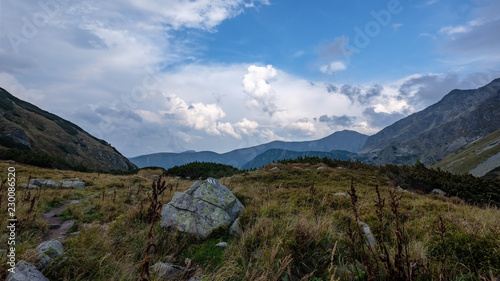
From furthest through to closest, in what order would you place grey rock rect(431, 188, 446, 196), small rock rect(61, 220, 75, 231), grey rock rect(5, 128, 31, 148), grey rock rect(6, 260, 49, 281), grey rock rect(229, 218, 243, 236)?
grey rock rect(5, 128, 31, 148)
grey rock rect(431, 188, 446, 196)
small rock rect(61, 220, 75, 231)
grey rock rect(229, 218, 243, 236)
grey rock rect(6, 260, 49, 281)

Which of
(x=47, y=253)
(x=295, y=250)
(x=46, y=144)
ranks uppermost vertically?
(x=46, y=144)

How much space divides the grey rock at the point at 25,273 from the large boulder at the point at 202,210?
320 cm

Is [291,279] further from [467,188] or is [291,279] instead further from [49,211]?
[467,188]

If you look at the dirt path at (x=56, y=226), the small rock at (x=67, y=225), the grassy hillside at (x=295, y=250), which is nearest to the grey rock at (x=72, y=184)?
the dirt path at (x=56, y=226)

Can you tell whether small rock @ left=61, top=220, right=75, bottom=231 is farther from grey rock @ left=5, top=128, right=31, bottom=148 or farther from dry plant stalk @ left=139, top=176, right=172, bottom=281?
grey rock @ left=5, top=128, right=31, bottom=148

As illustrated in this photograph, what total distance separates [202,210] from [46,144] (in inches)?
2288

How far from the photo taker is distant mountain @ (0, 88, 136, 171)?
3129 cm

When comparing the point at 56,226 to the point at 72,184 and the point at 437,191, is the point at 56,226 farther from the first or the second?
the point at 437,191

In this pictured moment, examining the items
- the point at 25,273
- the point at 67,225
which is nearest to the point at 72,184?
the point at 67,225

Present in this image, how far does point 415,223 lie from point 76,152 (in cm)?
6627

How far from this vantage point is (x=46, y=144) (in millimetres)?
47969

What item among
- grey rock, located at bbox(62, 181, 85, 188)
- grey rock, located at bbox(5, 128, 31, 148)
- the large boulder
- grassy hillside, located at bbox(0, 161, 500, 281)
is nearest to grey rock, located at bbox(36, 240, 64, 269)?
grassy hillside, located at bbox(0, 161, 500, 281)

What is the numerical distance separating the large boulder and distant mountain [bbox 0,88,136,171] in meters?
29.3

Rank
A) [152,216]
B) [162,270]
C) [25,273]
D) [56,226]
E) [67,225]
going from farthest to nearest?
[67,225], [56,226], [162,270], [25,273], [152,216]
